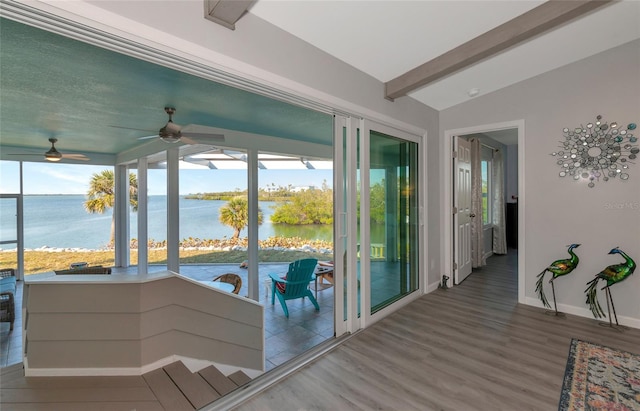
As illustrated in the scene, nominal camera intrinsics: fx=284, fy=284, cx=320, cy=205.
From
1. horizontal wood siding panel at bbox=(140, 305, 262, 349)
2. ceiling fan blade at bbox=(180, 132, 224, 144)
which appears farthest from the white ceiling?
horizontal wood siding panel at bbox=(140, 305, 262, 349)

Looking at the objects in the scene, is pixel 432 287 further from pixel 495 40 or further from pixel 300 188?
pixel 300 188

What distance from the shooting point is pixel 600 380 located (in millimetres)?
1978

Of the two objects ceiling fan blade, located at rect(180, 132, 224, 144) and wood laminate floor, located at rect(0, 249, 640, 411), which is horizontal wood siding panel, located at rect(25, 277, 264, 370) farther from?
ceiling fan blade, located at rect(180, 132, 224, 144)

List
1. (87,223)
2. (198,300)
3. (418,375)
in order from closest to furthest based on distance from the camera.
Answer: (418,375), (198,300), (87,223)

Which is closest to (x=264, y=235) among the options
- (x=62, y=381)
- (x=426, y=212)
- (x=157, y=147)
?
(x=157, y=147)

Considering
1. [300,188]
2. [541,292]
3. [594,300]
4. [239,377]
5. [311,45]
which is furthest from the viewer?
[300,188]

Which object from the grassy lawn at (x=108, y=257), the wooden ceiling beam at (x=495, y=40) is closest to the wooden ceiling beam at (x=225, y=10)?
the wooden ceiling beam at (x=495, y=40)

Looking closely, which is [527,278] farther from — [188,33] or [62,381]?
[62,381]

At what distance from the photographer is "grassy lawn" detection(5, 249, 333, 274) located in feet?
19.9

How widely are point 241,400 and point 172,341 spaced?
1046mm

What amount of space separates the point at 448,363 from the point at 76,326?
9.65 ft

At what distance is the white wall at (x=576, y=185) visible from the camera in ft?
9.25

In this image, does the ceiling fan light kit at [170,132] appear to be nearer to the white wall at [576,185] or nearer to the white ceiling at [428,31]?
the white ceiling at [428,31]

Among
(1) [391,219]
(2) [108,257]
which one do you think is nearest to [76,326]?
(1) [391,219]
